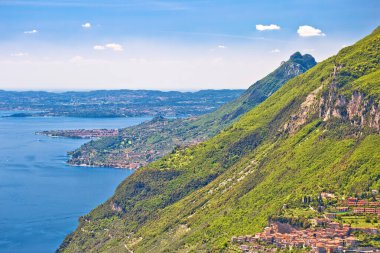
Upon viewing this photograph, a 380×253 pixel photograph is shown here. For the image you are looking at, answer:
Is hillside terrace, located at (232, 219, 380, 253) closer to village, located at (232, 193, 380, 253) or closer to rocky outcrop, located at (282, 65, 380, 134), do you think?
village, located at (232, 193, 380, 253)

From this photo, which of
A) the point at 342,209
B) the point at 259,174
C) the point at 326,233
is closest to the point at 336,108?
the point at 259,174

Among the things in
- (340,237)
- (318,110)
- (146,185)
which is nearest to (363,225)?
(340,237)

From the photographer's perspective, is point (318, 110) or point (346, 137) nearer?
point (346, 137)

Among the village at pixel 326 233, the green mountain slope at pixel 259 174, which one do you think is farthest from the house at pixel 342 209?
the green mountain slope at pixel 259 174

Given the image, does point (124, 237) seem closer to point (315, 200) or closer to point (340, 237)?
point (315, 200)

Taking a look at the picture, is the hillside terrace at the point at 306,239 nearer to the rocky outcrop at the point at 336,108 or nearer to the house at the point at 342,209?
the house at the point at 342,209

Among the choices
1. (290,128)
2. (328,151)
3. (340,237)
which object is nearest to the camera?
(340,237)

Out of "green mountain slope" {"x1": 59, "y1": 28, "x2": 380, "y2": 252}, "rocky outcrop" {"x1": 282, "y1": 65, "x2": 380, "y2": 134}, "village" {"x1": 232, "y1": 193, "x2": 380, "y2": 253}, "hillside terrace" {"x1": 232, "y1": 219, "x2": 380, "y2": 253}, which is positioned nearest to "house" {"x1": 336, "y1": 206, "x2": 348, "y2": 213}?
"village" {"x1": 232, "y1": 193, "x2": 380, "y2": 253}

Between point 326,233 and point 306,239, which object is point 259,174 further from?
point 326,233
